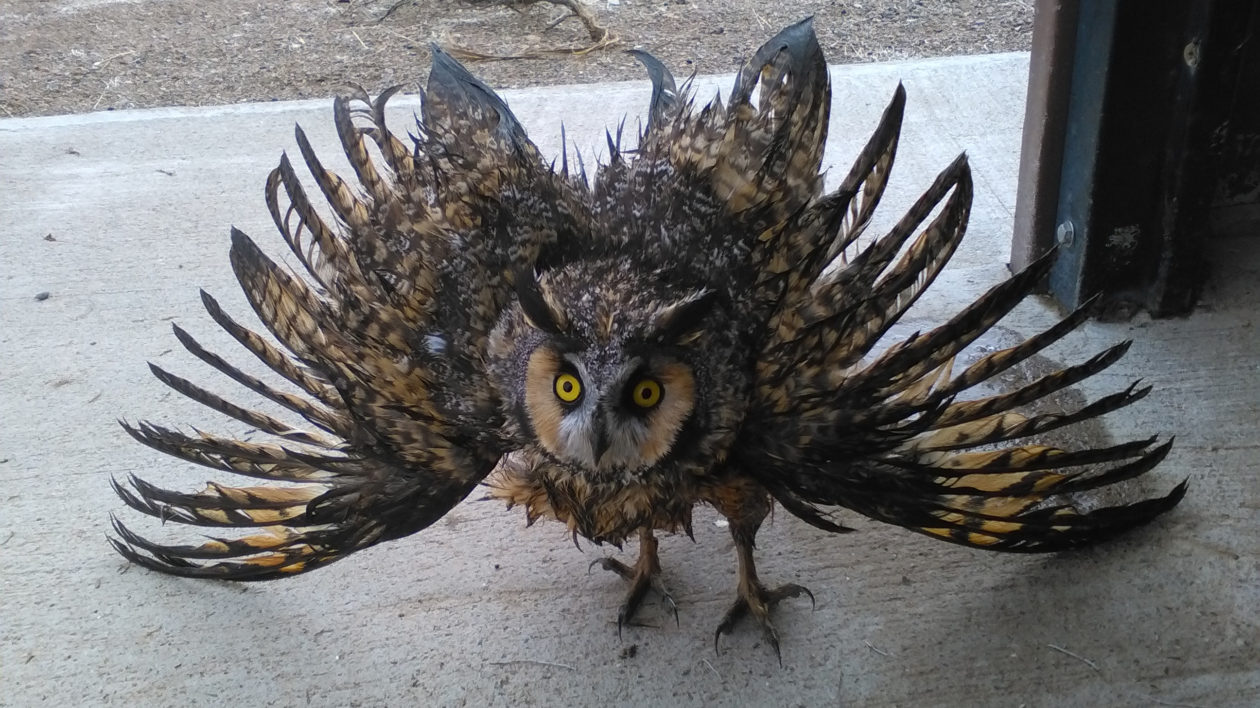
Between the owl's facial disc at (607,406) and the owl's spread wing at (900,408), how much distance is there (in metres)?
0.20

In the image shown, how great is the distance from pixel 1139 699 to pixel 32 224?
4369 millimetres

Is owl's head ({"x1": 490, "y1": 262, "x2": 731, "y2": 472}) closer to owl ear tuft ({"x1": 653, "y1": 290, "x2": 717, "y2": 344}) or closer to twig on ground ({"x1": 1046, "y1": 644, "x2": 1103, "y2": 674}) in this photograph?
owl ear tuft ({"x1": 653, "y1": 290, "x2": 717, "y2": 344})

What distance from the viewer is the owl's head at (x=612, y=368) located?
1856 millimetres

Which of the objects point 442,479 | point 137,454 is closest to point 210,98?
point 137,454

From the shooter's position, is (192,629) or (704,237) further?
(192,629)

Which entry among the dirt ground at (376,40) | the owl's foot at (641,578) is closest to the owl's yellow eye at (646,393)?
the owl's foot at (641,578)

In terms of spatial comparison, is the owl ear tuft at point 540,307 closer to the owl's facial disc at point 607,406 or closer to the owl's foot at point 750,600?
the owl's facial disc at point 607,406

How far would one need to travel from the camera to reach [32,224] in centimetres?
417

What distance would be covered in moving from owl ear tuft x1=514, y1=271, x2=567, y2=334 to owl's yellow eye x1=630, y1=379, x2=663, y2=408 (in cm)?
19

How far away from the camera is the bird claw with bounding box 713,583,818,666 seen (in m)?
2.31

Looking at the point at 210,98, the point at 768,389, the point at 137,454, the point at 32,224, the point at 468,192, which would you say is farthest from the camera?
the point at 210,98

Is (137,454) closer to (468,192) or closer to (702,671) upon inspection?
(468,192)

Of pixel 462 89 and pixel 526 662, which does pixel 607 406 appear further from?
pixel 462 89

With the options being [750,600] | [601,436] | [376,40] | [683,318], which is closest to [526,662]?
[750,600]
